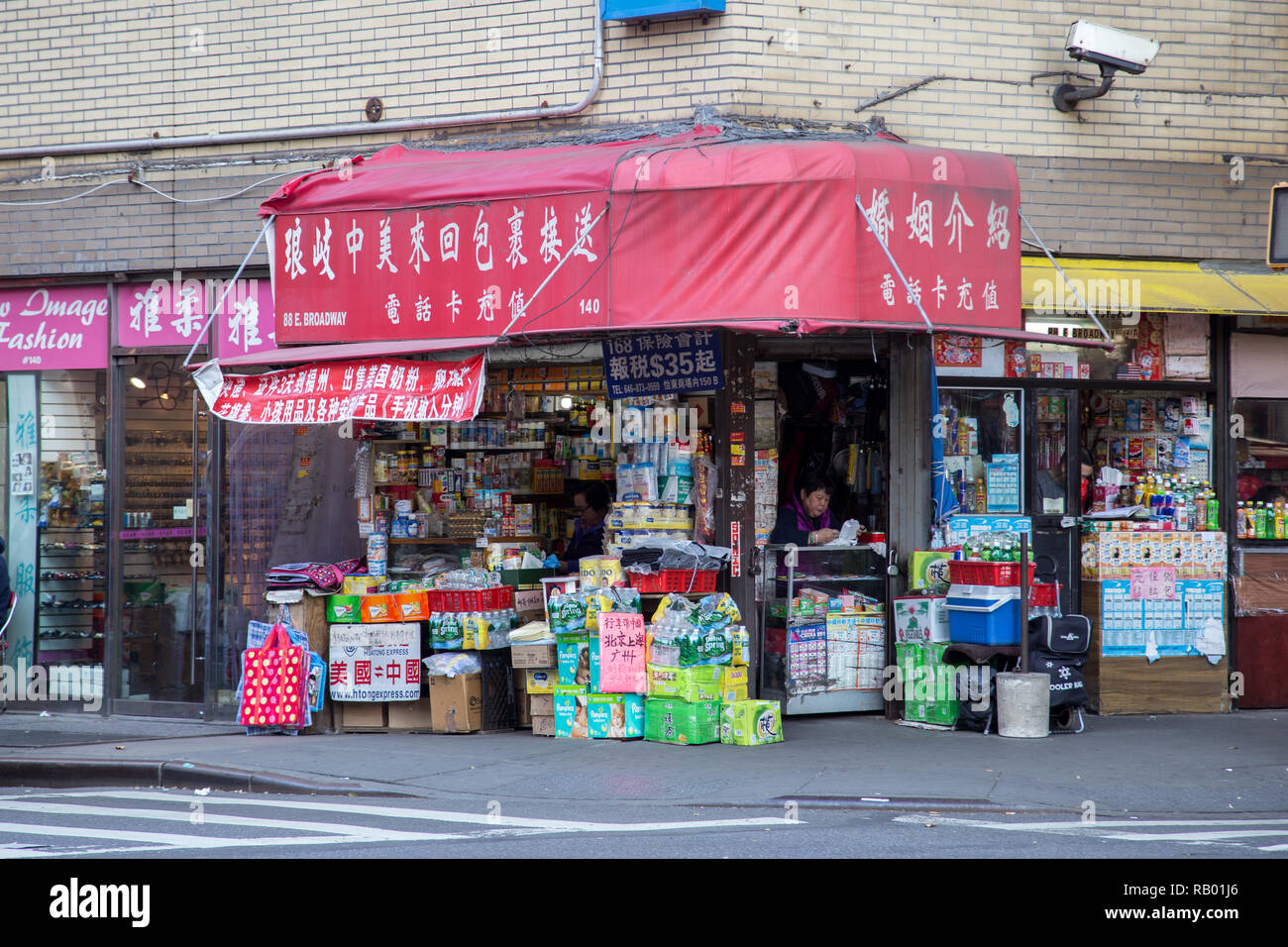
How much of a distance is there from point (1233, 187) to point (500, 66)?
6.23 metres

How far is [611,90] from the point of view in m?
11.2

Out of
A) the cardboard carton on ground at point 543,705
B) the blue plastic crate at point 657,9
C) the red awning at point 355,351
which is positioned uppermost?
the blue plastic crate at point 657,9

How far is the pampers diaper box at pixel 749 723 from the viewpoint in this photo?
1005 centimetres

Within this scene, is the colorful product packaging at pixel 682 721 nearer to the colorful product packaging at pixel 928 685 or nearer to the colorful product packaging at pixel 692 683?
the colorful product packaging at pixel 692 683

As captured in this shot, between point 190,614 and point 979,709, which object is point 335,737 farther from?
point 979,709

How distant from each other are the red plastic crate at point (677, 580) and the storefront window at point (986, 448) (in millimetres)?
2398

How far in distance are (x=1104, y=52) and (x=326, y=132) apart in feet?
21.1

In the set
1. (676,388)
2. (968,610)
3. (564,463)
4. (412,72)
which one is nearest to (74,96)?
(412,72)

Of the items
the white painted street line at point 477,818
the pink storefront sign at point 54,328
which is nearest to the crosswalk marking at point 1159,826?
the white painted street line at point 477,818

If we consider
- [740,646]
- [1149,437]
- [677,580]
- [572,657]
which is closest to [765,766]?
[740,646]

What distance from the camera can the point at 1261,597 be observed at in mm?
11867

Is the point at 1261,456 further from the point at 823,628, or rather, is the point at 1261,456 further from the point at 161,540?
the point at 161,540

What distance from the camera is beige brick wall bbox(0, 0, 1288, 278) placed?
1108 cm

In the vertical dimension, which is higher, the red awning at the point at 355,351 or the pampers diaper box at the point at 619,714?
the red awning at the point at 355,351
